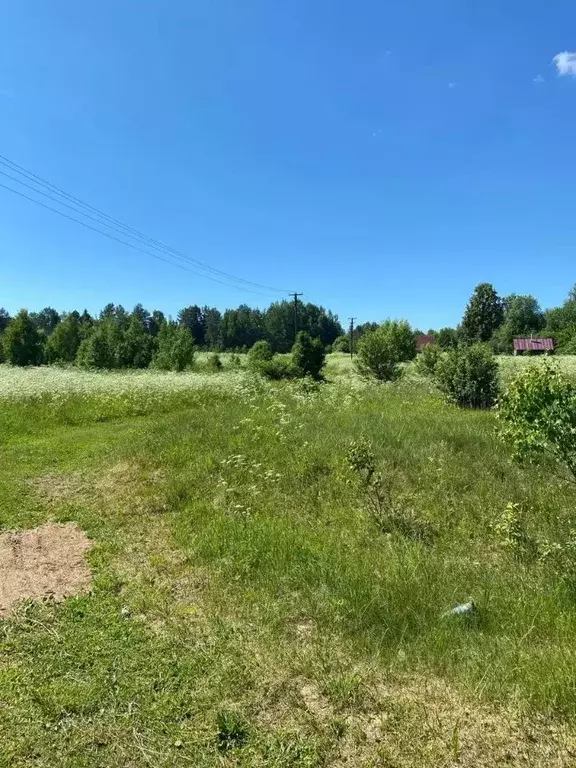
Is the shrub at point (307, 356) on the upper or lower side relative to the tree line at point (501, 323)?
lower

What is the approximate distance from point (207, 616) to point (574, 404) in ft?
11.2

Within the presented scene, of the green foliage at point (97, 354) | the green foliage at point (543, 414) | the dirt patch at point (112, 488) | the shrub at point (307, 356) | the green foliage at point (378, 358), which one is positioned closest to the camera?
the green foliage at point (543, 414)

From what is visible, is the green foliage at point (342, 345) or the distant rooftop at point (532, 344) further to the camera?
the green foliage at point (342, 345)

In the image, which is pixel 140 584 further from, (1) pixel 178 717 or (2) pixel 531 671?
(2) pixel 531 671

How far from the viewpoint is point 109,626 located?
3830 mm

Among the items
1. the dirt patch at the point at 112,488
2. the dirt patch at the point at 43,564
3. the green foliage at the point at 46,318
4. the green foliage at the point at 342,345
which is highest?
the green foliage at the point at 46,318

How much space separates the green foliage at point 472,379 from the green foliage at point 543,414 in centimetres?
1154

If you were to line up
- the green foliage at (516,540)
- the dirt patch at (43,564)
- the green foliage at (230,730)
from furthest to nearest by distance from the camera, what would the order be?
the green foliage at (516,540) → the dirt patch at (43,564) → the green foliage at (230,730)

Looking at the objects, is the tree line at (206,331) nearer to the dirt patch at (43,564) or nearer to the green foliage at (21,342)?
the green foliage at (21,342)

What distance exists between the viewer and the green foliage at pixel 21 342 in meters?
49.6

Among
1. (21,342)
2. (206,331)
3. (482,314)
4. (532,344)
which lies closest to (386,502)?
(21,342)

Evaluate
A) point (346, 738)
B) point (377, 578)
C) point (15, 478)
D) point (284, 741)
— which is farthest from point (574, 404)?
point (15, 478)

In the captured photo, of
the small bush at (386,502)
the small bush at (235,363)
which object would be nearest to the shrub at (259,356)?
the small bush at (235,363)

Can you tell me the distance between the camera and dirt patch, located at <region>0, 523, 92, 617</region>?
175 inches
